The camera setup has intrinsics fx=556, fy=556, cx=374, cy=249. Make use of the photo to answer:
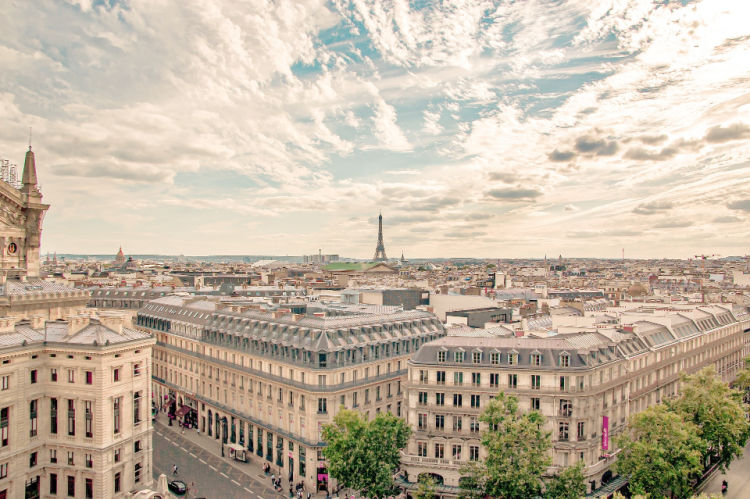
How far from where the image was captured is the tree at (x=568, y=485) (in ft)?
162

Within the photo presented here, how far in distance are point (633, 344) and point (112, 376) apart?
59111 millimetres

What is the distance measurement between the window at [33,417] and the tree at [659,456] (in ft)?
179

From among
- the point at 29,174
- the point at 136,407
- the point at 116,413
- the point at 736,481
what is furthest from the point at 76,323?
the point at 736,481

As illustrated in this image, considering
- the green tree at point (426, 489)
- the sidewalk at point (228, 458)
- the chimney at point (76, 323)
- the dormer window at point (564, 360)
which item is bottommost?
the sidewalk at point (228, 458)

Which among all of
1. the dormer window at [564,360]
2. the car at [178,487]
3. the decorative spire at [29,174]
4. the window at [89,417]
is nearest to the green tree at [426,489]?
the dormer window at [564,360]

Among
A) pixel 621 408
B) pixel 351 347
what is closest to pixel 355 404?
pixel 351 347

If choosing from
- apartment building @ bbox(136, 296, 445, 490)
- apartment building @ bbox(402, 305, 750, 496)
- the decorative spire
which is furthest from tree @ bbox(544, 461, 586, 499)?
the decorative spire

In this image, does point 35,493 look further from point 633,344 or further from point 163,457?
point 633,344

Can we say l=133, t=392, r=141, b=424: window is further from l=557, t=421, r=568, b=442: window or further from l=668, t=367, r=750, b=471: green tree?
l=668, t=367, r=750, b=471: green tree

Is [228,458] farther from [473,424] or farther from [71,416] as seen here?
[473,424]

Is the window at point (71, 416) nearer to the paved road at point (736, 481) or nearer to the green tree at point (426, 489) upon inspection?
the green tree at point (426, 489)

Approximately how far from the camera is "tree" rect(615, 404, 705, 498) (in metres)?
51.9

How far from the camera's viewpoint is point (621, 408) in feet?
210

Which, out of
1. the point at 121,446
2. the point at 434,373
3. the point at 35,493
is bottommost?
the point at 35,493
